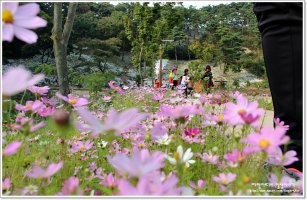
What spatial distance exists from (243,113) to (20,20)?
298 mm

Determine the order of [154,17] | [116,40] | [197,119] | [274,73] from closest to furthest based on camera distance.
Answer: [274,73], [197,119], [154,17], [116,40]

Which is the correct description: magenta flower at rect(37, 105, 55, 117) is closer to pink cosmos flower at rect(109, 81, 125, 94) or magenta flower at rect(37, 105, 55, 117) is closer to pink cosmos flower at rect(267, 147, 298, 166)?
pink cosmos flower at rect(267, 147, 298, 166)

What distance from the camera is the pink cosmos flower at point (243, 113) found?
440 mm

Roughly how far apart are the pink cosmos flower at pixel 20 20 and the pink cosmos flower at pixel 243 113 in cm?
27

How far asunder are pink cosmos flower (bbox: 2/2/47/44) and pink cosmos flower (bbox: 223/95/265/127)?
10.5 inches

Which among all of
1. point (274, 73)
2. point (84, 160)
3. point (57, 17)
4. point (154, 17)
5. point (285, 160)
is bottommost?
point (84, 160)

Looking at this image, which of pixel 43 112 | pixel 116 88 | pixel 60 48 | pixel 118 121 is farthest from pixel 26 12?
pixel 60 48

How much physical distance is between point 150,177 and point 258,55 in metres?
28.9

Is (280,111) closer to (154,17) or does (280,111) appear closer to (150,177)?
(150,177)

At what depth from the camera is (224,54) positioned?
2569cm

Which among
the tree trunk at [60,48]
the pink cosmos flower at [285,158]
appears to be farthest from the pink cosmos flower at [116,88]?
the tree trunk at [60,48]

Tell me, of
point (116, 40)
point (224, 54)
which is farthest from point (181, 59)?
point (116, 40)

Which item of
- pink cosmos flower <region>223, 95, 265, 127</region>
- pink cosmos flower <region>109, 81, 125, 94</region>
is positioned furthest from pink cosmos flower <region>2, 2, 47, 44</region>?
pink cosmos flower <region>109, 81, 125, 94</region>

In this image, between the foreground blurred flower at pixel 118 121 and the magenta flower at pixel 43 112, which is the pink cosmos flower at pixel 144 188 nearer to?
the foreground blurred flower at pixel 118 121
